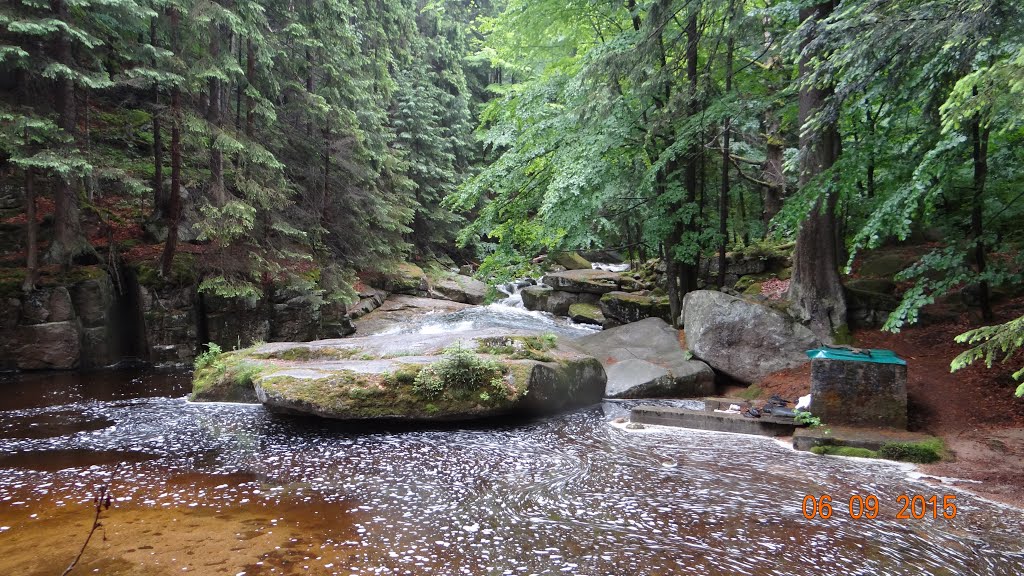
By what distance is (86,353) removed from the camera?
12289 mm

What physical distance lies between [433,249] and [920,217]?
21.9 meters

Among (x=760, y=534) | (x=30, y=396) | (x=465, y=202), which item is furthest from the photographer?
(x=465, y=202)

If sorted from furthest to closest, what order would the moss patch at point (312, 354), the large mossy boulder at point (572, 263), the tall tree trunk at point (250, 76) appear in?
the large mossy boulder at point (572, 263), the tall tree trunk at point (250, 76), the moss patch at point (312, 354)

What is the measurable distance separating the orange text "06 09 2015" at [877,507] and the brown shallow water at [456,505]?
0.22 ft

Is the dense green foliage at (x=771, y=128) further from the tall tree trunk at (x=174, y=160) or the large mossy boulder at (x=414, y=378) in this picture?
the tall tree trunk at (x=174, y=160)

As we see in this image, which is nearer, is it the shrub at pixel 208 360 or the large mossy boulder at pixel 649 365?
the shrub at pixel 208 360

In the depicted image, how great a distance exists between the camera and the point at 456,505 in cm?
470

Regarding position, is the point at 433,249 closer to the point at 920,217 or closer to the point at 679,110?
the point at 679,110

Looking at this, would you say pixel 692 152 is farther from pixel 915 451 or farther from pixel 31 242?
pixel 31 242

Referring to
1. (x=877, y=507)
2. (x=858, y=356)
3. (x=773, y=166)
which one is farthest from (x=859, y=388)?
(x=773, y=166)

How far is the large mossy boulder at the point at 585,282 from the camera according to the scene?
63.0ft

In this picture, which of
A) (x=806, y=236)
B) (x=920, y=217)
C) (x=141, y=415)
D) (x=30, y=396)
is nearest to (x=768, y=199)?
(x=920, y=217)

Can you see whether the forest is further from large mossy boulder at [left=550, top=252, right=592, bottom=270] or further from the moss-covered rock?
large mossy boulder at [left=550, top=252, right=592, bottom=270]

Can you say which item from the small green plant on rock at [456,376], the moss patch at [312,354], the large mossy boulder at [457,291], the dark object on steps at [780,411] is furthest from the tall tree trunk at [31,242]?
the dark object on steps at [780,411]
